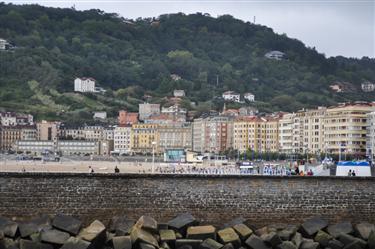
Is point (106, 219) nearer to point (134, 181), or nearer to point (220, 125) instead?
point (134, 181)

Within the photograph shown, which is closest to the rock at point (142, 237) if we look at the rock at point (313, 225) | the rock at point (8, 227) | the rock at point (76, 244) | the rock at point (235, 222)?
the rock at point (76, 244)

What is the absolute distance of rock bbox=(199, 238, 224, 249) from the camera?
68.1 ft

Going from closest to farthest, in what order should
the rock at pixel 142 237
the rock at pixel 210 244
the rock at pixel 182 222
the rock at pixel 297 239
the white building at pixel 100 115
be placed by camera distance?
the rock at pixel 142 237
the rock at pixel 210 244
the rock at pixel 297 239
the rock at pixel 182 222
the white building at pixel 100 115

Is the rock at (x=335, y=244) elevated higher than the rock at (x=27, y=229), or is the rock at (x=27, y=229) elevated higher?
the rock at (x=27, y=229)

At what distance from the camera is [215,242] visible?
68.7ft

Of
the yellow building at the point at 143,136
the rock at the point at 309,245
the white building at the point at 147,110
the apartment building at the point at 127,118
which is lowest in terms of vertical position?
the rock at the point at 309,245

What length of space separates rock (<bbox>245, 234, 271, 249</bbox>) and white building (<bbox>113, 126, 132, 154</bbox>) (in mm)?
118192

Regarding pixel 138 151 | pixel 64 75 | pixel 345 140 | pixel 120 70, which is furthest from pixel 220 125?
pixel 120 70

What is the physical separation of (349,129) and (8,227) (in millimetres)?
→ 79419

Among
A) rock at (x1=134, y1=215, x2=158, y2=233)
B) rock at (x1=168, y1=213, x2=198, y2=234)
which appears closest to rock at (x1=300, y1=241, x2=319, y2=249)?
rock at (x1=168, y1=213, x2=198, y2=234)

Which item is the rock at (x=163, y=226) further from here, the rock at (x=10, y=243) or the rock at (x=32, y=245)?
the rock at (x=10, y=243)

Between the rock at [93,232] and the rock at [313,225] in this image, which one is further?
the rock at [313,225]

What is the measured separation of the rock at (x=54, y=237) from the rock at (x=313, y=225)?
5630 millimetres

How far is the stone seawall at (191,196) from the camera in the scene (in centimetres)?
2206
